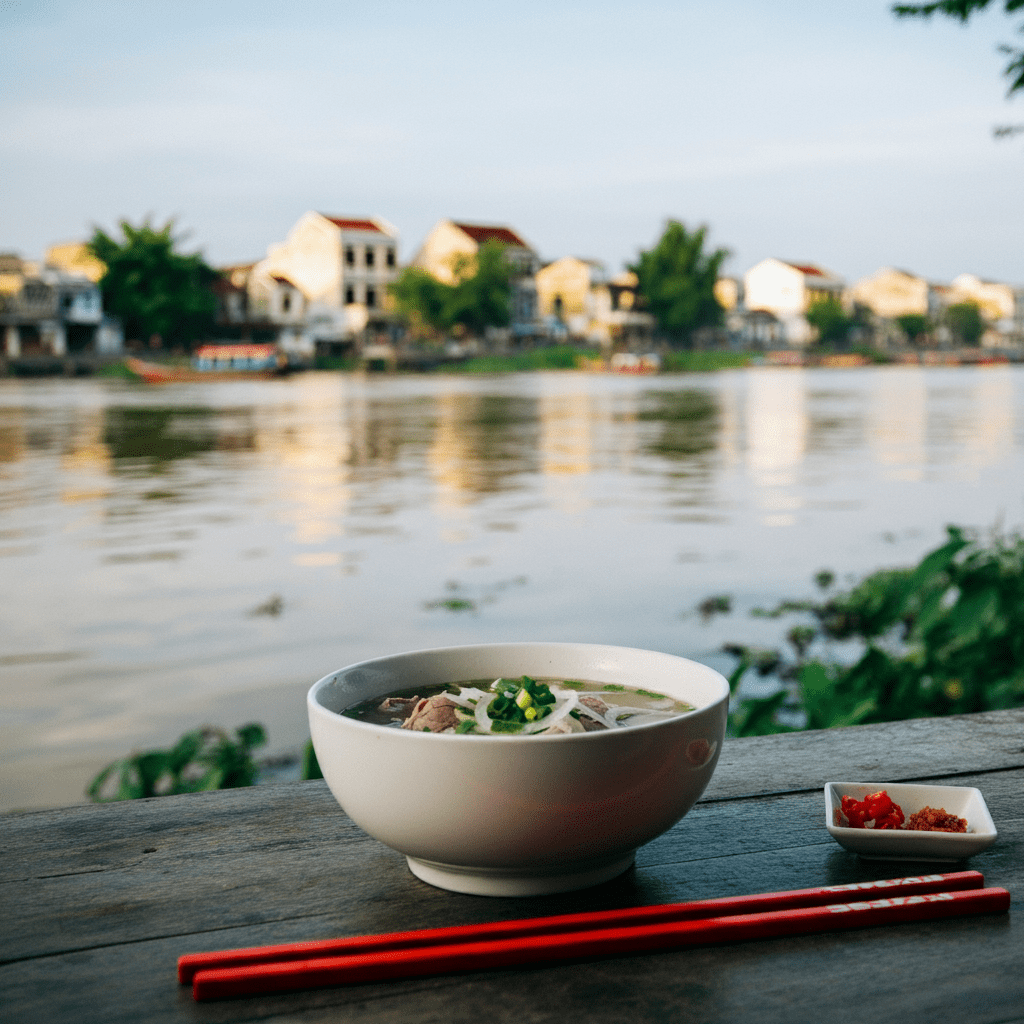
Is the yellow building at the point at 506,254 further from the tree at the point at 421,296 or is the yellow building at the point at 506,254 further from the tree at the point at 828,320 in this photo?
the tree at the point at 828,320

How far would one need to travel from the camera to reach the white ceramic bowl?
2.59 ft

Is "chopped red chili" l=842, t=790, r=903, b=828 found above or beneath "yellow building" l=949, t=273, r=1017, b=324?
beneath

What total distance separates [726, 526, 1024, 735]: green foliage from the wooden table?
2.96 ft

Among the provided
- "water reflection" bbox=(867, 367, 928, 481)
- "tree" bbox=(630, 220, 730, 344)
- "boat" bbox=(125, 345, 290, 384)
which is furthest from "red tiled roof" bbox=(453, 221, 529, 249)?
"water reflection" bbox=(867, 367, 928, 481)

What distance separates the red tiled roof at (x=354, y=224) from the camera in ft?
200

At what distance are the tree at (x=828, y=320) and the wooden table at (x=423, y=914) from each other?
9340 centimetres

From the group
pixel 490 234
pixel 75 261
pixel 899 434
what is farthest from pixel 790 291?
pixel 899 434

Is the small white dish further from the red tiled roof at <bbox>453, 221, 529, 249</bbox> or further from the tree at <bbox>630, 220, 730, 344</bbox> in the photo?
the tree at <bbox>630, 220, 730, 344</bbox>

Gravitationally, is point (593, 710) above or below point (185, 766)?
Answer: above

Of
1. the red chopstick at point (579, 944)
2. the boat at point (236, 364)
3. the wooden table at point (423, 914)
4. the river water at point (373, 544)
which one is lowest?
the river water at point (373, 544)

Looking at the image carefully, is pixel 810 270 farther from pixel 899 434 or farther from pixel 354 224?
pixel 899 434

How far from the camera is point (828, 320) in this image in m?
90.4

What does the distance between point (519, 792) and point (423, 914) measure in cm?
14

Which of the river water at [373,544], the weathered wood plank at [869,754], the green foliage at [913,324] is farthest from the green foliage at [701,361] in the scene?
the weathered wood plank at [869,754]
